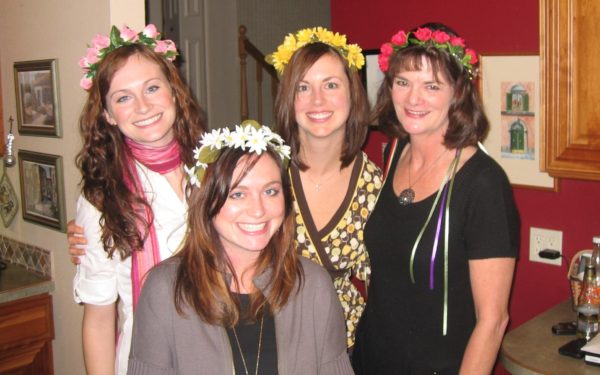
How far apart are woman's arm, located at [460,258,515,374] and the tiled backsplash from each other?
1.97 m

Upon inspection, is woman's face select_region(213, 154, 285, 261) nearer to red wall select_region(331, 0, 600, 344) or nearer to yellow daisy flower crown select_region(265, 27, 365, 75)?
yellow daisy flower crown select_region(265, 27, 365, 75)

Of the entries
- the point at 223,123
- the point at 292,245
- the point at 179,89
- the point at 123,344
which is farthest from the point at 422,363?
the point at 223,123

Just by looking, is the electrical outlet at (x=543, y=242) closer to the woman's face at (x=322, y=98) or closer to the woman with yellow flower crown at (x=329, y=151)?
the woman with yellow flower crown at (x=329, y=151)

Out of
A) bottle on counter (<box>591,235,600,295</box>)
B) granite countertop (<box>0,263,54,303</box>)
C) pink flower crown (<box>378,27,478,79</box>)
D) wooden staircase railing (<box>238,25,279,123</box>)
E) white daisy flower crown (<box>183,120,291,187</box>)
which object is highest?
wooden staircase railing (<box>238,25,279,123</box>)

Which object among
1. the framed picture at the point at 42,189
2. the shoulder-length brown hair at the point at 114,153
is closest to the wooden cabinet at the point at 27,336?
the framed picture at the point at 42,189

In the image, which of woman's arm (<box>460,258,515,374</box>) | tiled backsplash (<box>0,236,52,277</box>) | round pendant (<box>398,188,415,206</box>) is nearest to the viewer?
woman's arm (<box>460,258,515,374</box>)

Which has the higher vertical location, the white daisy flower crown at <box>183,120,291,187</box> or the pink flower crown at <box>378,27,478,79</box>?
the pink flower crown at <box>378,27,478,79</box>

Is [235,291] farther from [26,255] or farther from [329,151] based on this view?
[26,255]

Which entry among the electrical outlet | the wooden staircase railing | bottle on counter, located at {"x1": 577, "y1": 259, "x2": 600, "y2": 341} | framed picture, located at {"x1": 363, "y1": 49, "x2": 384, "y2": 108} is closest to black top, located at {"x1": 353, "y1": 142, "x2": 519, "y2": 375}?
bottle on counter, located at {"x1": 577, "y1": 259, "x2": 600, "y2": 341}

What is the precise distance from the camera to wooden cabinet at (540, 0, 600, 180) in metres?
2.12

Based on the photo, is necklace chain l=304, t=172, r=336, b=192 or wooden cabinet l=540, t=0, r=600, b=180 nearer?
wooden cabinet l=540, t=0, r=600, b=180

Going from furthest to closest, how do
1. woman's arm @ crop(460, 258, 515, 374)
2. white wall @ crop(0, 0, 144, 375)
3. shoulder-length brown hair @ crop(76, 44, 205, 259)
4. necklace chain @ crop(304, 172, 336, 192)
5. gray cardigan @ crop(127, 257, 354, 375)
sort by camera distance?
white wall @ crop(0, 0, 144, 375), necklace chain @ crop(304, 172, 336, 192), shoulder-length brown hair @ crop(76, 44, 205, 259), woman's arm @ crop(460, 258, 515, 374), gray cardigan @ crop(127, 257, 354, 375)

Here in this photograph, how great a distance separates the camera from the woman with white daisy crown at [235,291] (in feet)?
5.60

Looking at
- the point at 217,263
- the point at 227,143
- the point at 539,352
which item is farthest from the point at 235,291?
the point at 539,352
